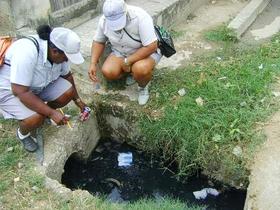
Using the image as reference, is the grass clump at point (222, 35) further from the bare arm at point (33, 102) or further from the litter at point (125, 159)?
the bare arm at point (33, 102)

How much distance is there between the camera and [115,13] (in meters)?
4.43

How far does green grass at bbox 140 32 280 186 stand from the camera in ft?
15.4

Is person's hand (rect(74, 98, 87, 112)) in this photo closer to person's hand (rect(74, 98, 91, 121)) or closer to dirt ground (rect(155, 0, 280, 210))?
person's hand (rect(74, 98, 91, 121))

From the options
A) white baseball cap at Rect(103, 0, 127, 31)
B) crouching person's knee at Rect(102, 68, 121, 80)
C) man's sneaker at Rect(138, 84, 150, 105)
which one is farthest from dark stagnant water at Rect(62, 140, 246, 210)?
white baseball cap at Rect(103, 0, 127, 31)

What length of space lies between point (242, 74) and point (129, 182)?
1968 mm

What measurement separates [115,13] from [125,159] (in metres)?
1.89

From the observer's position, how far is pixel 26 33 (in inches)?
220

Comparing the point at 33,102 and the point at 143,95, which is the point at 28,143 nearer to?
the point at 33,102

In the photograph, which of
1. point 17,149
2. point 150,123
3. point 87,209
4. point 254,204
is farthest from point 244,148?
point 17,149

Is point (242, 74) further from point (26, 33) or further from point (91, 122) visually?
point (26, 33)

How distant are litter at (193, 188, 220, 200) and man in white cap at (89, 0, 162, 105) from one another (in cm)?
123

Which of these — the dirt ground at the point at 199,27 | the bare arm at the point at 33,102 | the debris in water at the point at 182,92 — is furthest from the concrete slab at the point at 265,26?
the bare arm at the point at 33,102

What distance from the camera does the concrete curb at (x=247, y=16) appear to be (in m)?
6.62

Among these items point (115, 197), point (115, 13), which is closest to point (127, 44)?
point (115, 13)
